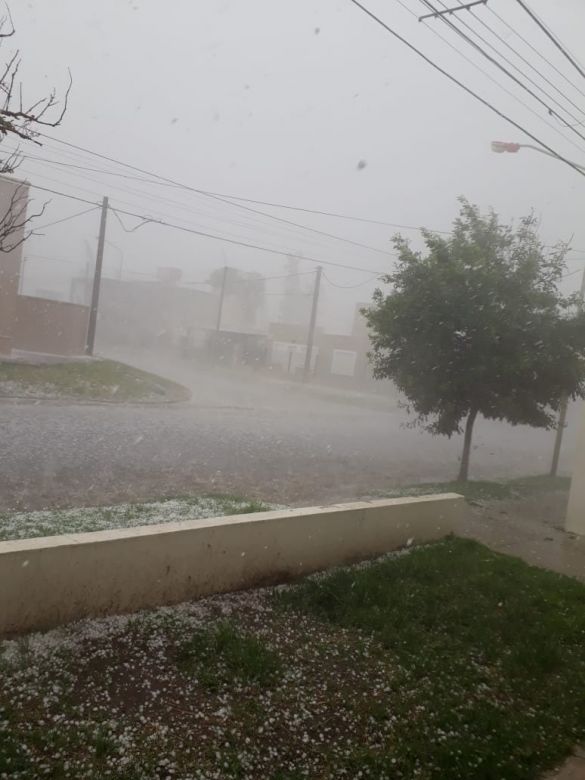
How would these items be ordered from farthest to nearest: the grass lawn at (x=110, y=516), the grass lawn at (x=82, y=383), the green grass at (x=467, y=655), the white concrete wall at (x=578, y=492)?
the grass lawn at (x=82, y=383) → the white concrete wall at (x=578, y=492) → the grass lawn at (x=110, y=516) → the green grass at (x=467, y=655)

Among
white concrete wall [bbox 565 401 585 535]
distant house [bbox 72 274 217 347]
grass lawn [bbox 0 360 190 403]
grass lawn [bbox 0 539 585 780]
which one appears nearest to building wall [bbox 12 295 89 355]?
grass lawn [bbox 0 360 190 403]

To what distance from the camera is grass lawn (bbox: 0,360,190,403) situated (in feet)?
56.6

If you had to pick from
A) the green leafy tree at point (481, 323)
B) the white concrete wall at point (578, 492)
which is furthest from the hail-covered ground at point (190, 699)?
the green leafy tree at point (481, 323)

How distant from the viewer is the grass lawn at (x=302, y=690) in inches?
114

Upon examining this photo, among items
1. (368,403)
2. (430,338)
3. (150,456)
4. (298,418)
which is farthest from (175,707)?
(368,403)

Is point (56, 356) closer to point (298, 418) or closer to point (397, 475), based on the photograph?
point (298, 418)

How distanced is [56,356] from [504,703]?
71.8 feet

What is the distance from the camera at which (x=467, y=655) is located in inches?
167

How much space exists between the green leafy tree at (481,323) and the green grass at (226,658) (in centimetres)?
768

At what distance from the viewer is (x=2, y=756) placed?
263 cm

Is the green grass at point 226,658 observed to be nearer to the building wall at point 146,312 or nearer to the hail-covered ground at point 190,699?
the hail-covered ground at point 190,699

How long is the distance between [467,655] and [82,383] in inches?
657

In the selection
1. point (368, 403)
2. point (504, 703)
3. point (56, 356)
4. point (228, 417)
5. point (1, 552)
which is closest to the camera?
point (1, 552)

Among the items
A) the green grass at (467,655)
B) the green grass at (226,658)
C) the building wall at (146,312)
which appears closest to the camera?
the green grass at (467,655)
